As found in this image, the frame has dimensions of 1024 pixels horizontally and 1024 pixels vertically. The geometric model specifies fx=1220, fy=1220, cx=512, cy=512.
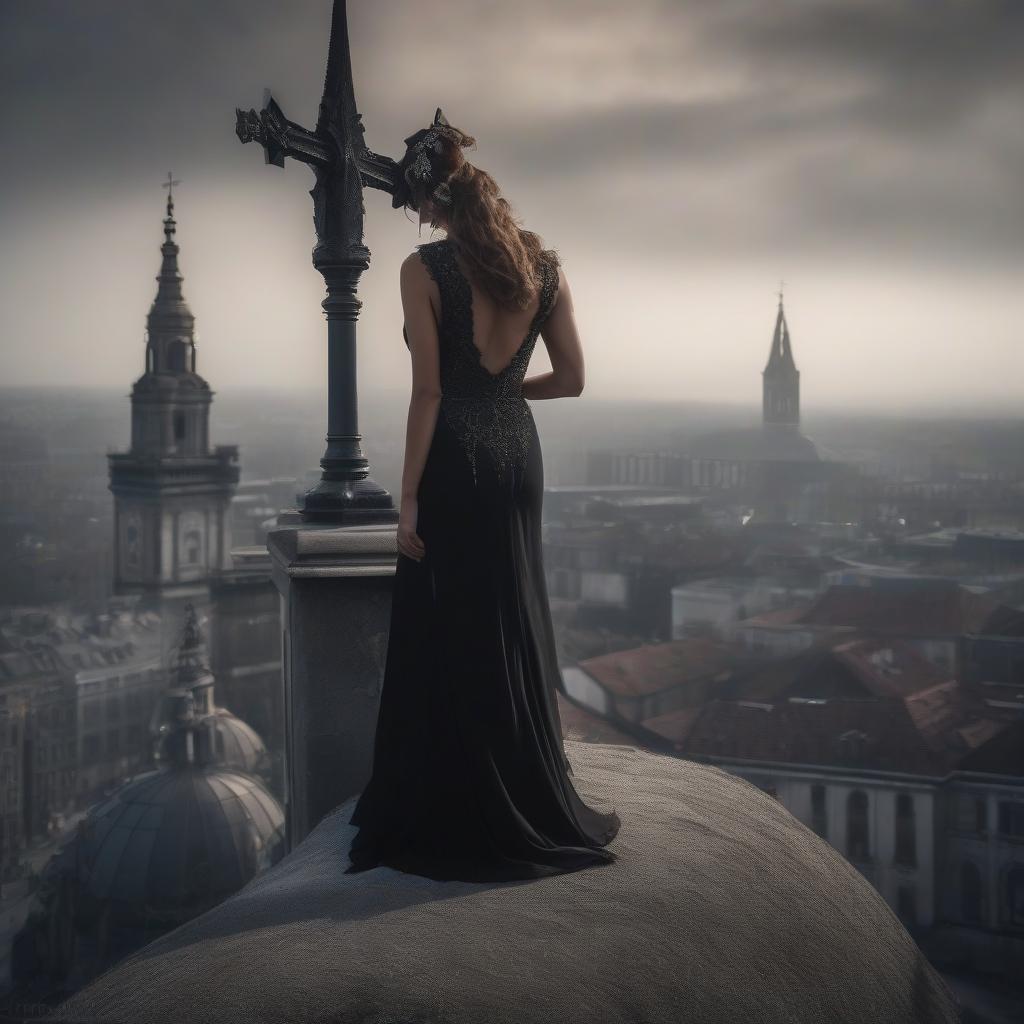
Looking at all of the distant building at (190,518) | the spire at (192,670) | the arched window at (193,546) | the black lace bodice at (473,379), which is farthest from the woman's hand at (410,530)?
the arched window at (193,546)

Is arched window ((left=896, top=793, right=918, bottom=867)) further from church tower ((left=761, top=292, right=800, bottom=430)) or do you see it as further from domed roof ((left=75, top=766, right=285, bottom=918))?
church tower ((left=761, top=292, right=800, bottom=430))

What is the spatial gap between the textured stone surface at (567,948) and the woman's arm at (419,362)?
0.89 m

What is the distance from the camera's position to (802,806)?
25047 mm

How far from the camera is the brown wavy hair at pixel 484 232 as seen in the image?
8.48ft

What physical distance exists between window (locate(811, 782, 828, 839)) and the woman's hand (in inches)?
953

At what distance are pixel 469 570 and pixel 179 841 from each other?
24.9 metres

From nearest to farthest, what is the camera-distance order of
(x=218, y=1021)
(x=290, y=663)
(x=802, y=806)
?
(x=218, y=1021) → (x=290, y=663) → (x=802, y=806)

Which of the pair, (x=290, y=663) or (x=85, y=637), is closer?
(x=290, y=663)

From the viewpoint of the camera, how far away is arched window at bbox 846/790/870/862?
76.7 feet

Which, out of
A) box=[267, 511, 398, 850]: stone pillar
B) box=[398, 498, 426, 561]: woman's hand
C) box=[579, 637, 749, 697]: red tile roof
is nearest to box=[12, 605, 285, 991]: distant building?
box=[579, 637, 749, 697]: red tile roof

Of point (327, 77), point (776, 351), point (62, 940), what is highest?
point (776, 351)

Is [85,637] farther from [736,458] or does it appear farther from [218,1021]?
[218,1021]

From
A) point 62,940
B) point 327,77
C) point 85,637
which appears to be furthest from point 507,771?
point 85,637

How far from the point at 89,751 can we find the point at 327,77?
32818mm
